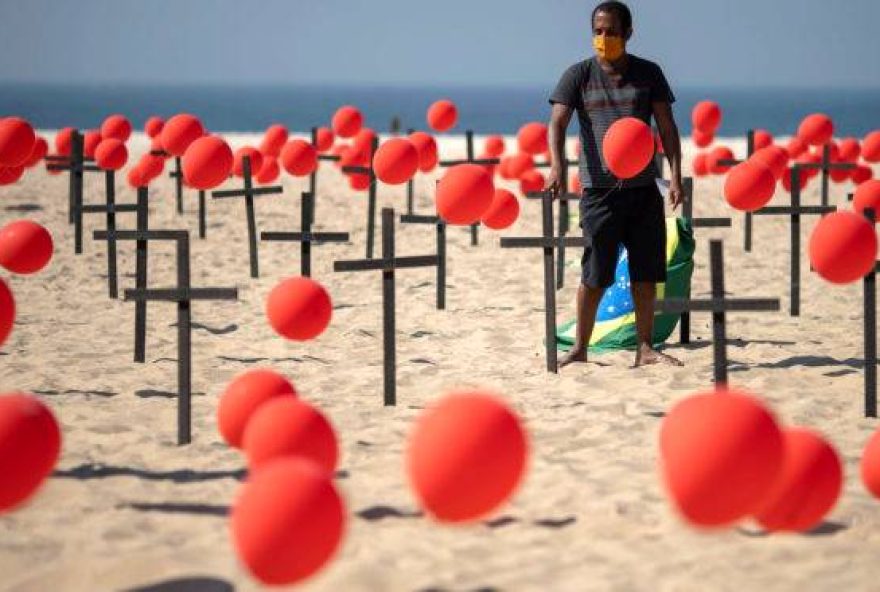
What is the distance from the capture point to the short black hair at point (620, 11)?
808cm

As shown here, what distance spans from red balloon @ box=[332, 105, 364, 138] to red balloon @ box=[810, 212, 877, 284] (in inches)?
446

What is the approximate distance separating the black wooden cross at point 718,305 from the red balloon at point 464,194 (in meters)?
3.52

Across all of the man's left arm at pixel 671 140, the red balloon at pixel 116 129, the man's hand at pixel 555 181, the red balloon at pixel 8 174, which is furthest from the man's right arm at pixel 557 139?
the red balloon at pixel 116 129

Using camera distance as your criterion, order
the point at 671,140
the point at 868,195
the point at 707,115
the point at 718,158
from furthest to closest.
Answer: the point at 707,115
the point at 718,158
the point at 868,195
the point at 671,140

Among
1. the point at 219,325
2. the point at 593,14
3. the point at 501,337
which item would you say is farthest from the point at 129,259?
the point at 593,14

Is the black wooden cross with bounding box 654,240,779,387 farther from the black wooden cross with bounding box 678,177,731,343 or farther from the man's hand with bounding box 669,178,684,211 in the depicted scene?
the black wooden cross with bounding box 678,177,731,343

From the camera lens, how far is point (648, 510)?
18.6ft

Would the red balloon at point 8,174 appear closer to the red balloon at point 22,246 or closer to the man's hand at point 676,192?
the red balloon at point 22,246

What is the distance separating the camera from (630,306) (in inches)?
386

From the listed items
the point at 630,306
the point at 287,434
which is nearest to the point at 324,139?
the point at 630,306

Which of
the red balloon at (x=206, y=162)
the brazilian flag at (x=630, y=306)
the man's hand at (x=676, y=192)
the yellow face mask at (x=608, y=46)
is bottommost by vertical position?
the brazilian flag at (x=630, y=306)

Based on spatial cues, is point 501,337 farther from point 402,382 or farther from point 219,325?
point 219,325

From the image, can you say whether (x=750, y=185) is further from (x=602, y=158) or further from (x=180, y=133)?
(x=180, y=133)

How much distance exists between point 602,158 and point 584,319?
4.05ft
